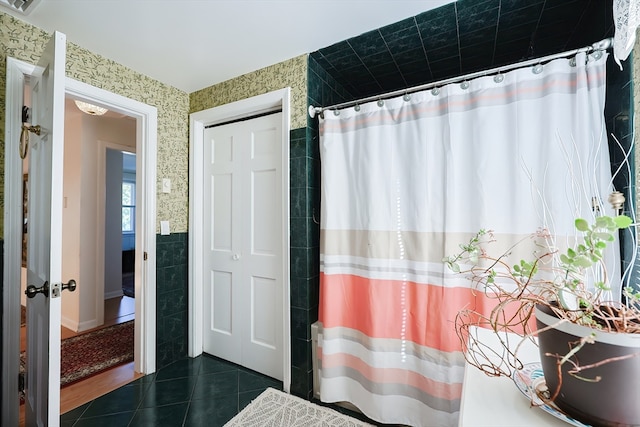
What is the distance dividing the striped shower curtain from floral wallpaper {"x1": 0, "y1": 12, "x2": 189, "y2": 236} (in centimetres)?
133

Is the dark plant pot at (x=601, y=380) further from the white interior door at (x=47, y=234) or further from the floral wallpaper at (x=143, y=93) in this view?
the floral wallpaper at (x=143, y=93)

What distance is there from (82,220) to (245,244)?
2213 millimetres

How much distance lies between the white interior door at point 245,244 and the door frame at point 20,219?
42 cm

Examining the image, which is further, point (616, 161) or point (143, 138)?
point (143, 138)

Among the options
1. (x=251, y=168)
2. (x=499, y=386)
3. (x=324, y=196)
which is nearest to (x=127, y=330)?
(x=251, y=168)

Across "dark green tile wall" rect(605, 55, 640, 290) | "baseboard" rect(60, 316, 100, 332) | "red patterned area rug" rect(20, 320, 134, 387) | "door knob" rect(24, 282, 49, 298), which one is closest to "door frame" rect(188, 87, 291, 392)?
"red patterned area rug" rect(20, 320, 134, 387)

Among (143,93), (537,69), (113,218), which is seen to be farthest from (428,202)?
(113,218)

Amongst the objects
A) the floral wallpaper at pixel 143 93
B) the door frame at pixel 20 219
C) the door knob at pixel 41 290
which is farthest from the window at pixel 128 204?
the door knob at pixel 41 290

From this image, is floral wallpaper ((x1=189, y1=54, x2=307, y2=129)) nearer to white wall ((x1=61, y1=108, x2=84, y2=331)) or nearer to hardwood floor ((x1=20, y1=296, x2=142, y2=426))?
white wall ((x1=61, y1=108, x2=84, y2=331))

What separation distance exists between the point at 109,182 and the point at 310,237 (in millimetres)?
3199

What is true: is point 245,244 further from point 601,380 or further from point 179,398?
point 601,380

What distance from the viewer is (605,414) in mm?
496

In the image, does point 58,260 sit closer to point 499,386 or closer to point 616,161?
point 499,386

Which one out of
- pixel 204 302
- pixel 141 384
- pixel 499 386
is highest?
pixel 499 386
